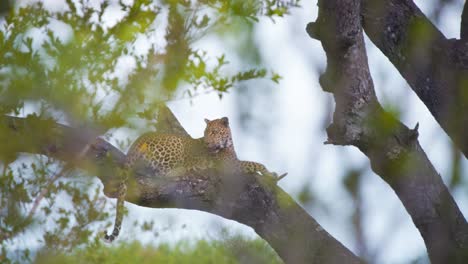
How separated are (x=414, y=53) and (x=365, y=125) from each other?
1.93 ft

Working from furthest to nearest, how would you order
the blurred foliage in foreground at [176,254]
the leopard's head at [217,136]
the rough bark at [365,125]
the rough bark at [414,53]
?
the leopard's head at [217,136] < the rough bark at [414,53] < the rough bark at [365,125] < the blurred foliage in foreground at [176,254]

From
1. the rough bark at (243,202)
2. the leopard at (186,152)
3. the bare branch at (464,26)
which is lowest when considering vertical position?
the rough bark at (243,202)

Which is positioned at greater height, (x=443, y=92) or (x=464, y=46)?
(x=464, y=46)

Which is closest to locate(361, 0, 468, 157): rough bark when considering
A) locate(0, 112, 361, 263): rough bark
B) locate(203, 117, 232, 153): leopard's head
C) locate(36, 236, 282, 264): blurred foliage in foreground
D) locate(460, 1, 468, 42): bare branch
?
locate(460, 1, 468, 42): bare branch

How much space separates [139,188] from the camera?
14.1 ft

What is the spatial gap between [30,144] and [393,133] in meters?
1.74

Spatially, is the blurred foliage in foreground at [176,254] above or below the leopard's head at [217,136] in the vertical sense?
below

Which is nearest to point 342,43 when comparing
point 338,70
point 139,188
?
point 338,70

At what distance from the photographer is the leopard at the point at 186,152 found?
561 cm

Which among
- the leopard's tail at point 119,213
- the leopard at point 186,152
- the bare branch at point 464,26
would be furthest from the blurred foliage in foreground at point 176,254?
the bare branch at point 464,26

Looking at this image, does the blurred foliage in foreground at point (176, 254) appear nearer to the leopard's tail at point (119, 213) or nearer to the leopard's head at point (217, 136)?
the leopard's tail at point (119, 213)

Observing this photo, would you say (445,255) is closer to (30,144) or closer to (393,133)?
(393,133)

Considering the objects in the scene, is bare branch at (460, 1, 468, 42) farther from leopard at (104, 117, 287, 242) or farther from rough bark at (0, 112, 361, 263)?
leopard at (104, 117, 287, 242)

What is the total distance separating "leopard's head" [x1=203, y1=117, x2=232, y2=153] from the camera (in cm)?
619
